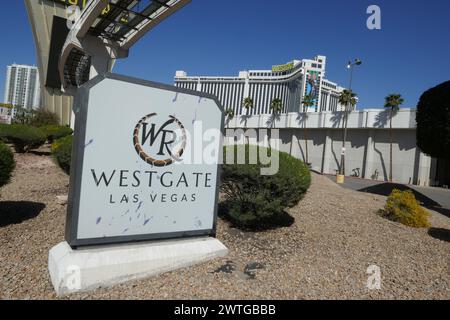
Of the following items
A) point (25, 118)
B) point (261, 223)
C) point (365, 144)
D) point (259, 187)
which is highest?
point (25, 118)

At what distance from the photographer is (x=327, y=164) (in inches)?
1478

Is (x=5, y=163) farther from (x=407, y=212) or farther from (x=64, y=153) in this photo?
(x=407, y=212)

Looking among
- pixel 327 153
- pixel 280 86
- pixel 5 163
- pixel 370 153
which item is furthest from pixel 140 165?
pixel 280 86

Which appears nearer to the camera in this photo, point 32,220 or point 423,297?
point 423,297

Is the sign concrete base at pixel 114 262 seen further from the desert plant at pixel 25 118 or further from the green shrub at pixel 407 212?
the desert plant at pixel 25 118

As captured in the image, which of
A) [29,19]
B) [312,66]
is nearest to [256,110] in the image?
[312,66]

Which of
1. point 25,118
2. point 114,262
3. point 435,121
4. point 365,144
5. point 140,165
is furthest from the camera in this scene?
point 25,118

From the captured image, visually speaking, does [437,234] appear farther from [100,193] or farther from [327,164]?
[327,164]

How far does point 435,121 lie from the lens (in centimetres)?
1404

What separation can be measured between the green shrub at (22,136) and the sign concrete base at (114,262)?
17139 mm

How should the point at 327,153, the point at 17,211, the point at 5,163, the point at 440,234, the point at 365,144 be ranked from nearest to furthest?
the point at 5,163 < the point at 17,211 < the point at 440,234 < the point at 365,144 < the point at 327,153

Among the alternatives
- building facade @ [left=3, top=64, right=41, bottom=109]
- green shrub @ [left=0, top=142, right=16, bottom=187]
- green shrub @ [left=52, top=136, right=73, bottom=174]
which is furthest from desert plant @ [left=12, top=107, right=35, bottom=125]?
building facade @ [left=3, top=64, right=41, bottom=109]

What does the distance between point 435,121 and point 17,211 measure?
15.8 metres
